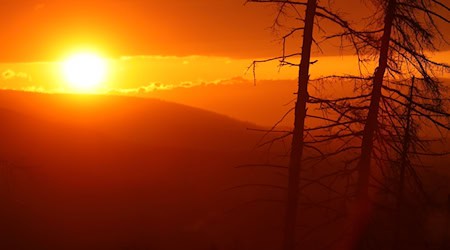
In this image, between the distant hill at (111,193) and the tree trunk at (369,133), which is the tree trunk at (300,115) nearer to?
the tree trunk at (369,133)

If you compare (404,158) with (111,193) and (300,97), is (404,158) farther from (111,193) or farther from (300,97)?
(111,193)

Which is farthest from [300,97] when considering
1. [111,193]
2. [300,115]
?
[111,193]

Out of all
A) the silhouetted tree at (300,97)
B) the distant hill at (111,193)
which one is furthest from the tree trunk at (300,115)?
the distant hill at (111,193)

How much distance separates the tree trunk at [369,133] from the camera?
43.8 ft

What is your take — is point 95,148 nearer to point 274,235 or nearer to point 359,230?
point 274,235

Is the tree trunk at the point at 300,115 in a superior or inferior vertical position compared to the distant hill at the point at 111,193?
superior

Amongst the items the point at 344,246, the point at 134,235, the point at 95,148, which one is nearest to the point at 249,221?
the point at 134,235

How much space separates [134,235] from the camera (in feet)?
199

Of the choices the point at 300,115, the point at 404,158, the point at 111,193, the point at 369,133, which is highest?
the point at 300,115

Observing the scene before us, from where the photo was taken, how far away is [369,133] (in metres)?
13.9

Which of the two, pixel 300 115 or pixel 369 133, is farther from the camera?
pixel 369 133

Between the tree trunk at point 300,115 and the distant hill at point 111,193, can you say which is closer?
the tree trunk at point 300,115

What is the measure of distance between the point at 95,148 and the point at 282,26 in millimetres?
92599

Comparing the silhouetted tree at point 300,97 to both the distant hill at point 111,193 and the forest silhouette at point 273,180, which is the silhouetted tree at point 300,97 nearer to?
the forest silhouette at point 273,180
